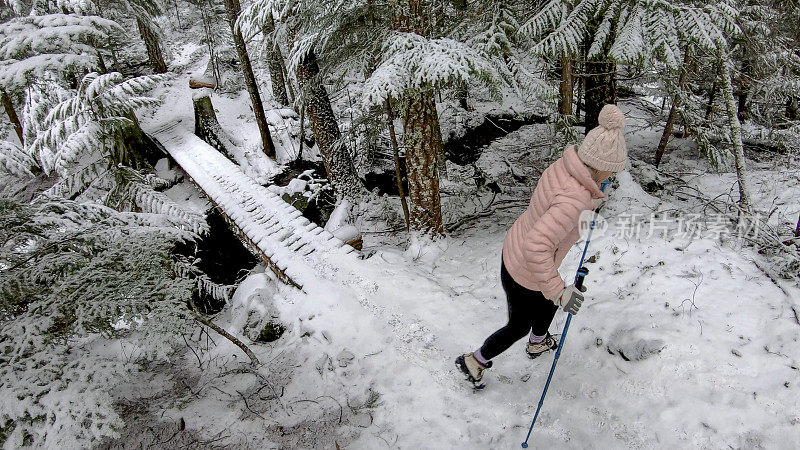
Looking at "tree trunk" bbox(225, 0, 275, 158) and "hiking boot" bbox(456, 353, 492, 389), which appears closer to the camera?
"hiking boot" bbox(456, 353, 492, 389)

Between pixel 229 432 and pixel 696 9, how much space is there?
7421mm

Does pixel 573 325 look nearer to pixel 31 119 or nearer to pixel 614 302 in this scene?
pixel 614 302

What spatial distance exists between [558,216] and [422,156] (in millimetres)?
3962

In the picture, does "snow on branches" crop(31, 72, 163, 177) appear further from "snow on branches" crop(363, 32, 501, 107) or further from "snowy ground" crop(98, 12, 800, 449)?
"snow on branches" crop(363, 32, 501, 107)

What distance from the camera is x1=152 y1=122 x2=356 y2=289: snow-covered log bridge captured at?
6.22 meters

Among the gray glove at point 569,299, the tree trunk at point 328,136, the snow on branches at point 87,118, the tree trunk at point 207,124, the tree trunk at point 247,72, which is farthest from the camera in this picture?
the tree trunk at point 207,124

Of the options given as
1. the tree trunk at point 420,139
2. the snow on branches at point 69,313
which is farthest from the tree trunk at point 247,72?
the snow on branches at point 69,313

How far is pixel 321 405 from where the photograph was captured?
3881mm

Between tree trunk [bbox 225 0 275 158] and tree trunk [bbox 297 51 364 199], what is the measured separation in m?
1.76

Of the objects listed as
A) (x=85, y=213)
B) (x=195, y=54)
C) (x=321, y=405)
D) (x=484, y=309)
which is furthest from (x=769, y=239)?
(x=195, y=54)

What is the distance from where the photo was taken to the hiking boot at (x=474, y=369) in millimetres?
3830

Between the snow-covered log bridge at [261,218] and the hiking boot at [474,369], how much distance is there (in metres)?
2.78

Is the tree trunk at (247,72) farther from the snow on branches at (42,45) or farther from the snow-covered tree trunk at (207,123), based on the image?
the snow on branches at (42,45)

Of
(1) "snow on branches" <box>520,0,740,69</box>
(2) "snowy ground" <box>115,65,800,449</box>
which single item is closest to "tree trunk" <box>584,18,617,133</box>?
(1) "snow on branches" <box>520,0,740,69</box>
